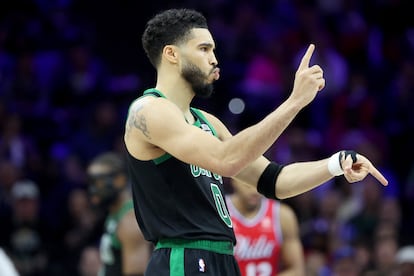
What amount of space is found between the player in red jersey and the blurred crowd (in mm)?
2057

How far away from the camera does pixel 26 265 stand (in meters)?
11.7

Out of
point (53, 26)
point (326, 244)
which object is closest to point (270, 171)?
point (326, 244)

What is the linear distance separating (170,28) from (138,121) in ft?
1.84

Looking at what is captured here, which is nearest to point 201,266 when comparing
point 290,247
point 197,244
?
point 197,244

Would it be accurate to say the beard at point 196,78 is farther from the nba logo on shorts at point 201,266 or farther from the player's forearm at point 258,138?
the nba logo on shorts at point 201,266

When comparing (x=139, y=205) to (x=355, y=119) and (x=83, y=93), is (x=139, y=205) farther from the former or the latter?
(x=83, y=93)

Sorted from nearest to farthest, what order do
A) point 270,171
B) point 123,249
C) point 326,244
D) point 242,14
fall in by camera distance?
point 270,171, point 123,249, point 326,244, point 242,14

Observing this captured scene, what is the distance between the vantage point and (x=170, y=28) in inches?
216

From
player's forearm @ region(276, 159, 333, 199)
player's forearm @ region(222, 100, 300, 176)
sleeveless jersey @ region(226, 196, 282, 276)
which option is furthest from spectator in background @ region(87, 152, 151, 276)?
player's forearm @ region(222, 100, 300, 176)

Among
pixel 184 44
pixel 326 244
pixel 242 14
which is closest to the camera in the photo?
pixel 184 44

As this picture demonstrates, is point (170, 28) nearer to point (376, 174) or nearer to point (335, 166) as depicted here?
point (335, 166)

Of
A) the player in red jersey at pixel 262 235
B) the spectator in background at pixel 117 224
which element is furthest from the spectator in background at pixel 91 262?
the player in red jersey at pixel 262 235

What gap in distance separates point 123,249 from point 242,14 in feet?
21.7

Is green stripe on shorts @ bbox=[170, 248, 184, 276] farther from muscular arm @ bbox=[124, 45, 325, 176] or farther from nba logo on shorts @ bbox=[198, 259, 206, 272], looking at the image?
muscular arm @ bbox=[124, 45, 325, 176]
